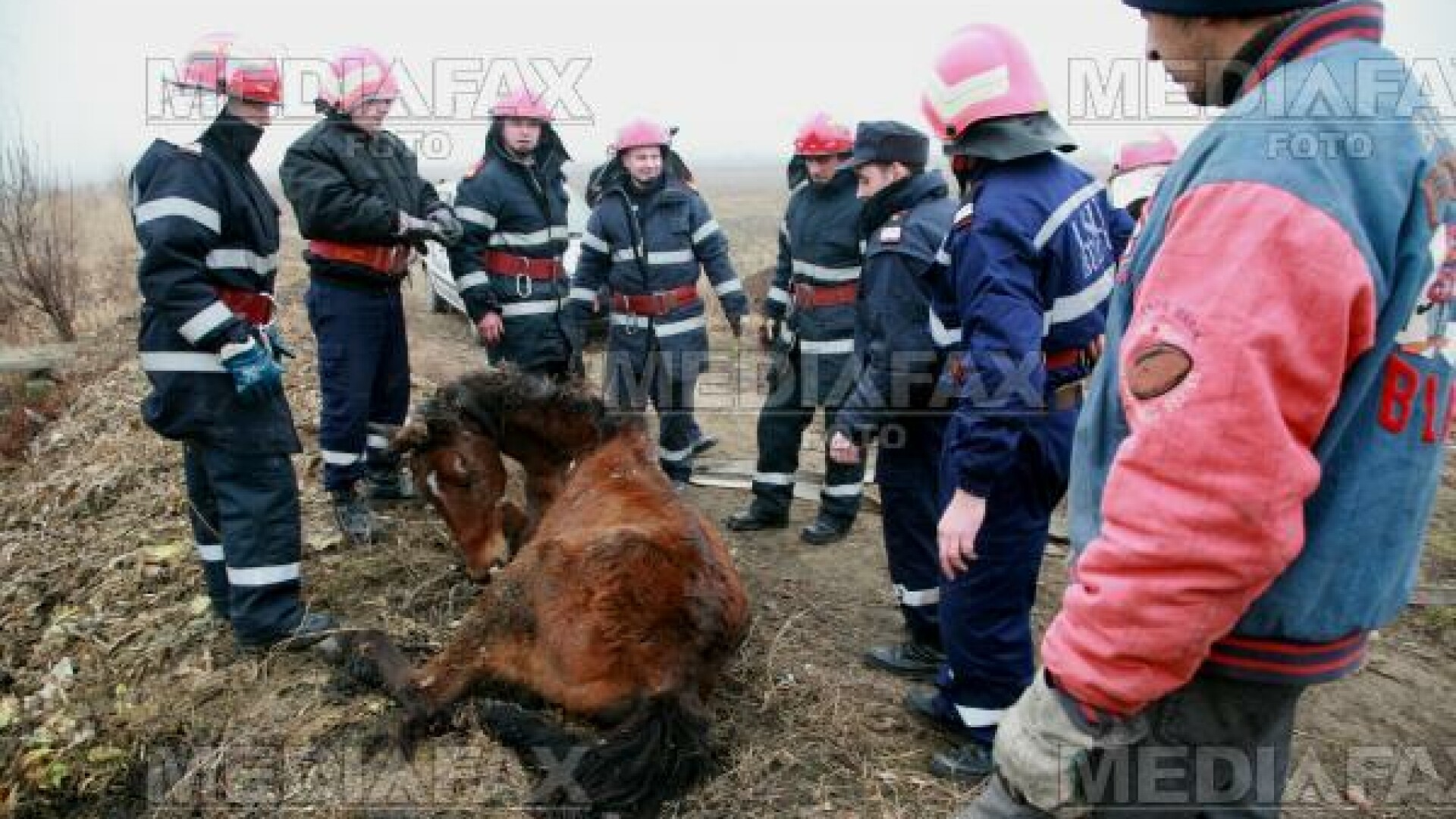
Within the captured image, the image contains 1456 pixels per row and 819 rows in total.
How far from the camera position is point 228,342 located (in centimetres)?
382

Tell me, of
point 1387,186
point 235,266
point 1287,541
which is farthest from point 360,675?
point 1387,186

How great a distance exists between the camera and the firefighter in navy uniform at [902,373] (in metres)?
4.21

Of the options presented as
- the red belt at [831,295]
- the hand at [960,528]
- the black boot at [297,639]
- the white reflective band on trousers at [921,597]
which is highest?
the red belt at [831,295]

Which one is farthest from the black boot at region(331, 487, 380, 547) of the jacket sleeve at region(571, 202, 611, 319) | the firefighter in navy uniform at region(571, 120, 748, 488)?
the jacket sleeve at region(571, 202, 611, 319)

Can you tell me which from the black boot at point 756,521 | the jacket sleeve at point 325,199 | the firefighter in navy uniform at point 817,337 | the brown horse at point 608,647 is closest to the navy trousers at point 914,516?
the brown horse at point 608,647

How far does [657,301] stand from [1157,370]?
546 centimetres

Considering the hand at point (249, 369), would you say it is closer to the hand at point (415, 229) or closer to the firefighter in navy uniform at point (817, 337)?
the hand at point (415, 229)

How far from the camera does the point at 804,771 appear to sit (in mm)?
3379

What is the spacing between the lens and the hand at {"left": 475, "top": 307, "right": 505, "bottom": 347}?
620 cm

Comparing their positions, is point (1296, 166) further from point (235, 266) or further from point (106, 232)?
point (106, 232)

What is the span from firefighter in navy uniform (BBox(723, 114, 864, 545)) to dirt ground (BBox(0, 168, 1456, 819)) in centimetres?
24

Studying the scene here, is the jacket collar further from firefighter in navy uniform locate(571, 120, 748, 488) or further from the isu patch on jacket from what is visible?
firefighter in navy uniform locate(571, 120, 748, 488)

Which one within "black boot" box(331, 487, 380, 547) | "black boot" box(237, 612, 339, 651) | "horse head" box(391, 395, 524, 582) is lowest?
"black boot" box(237, 612, 339, 651)

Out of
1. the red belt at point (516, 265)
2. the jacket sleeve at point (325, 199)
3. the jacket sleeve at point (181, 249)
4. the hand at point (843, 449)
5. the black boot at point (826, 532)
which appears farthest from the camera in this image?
the red belt at point (516, 265)
